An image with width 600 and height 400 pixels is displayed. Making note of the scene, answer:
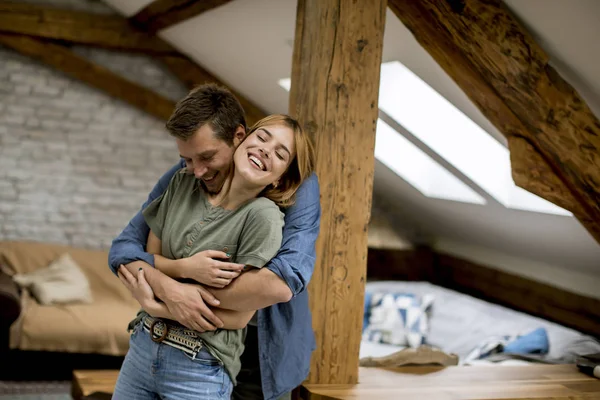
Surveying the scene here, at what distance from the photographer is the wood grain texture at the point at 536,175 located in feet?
10.2

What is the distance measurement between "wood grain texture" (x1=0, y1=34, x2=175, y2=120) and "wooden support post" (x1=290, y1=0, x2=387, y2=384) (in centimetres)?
360

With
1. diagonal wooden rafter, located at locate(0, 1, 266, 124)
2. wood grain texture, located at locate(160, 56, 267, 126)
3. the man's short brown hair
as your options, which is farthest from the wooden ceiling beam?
the man's short brown hair

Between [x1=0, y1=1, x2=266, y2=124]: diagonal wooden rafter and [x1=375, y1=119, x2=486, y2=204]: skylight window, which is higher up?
[x1=0, y1=1, x2=266, y2=124]: diagonal wooden rafter

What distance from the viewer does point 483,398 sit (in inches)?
112

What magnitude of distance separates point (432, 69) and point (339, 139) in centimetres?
124

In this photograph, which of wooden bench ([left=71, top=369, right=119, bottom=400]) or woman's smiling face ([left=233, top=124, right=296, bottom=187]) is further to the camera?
wooden bench ([left=71, top=369, right=119, bottom=400])

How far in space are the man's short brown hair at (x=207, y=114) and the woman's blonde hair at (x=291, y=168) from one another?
7 centimetres

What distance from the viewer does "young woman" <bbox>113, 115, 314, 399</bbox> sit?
2.02 m

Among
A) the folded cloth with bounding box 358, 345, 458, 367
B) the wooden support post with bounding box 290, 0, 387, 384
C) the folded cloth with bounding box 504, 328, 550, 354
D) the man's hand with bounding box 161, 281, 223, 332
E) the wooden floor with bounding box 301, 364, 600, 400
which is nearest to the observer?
the man's hand with bounding box 161, 281, 223, 332

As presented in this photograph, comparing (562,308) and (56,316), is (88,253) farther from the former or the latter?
(562,308)

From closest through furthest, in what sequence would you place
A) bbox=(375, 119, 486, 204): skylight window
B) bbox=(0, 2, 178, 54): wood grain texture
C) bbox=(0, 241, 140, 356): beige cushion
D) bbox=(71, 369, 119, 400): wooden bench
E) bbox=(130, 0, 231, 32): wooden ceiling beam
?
bbox=(71, 369, 119, 400): wooden bench < bbox=(130, 0, 231, 32): wooden ceiling beam < bbox=(0, 241, 140, 356): beige cushion < bbox=(375, 119, 486, 204): skylight window < bbox=(0, 2, 178, 54): wood grain texture

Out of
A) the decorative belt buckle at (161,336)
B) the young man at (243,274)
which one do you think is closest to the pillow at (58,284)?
the young man at (243,274)

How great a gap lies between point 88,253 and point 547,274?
11.3 feet

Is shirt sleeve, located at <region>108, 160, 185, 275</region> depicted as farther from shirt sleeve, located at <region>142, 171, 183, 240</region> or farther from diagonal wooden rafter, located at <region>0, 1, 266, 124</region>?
diagonal wooden rafter, located at <region>0, 1, 266, 124</region>
